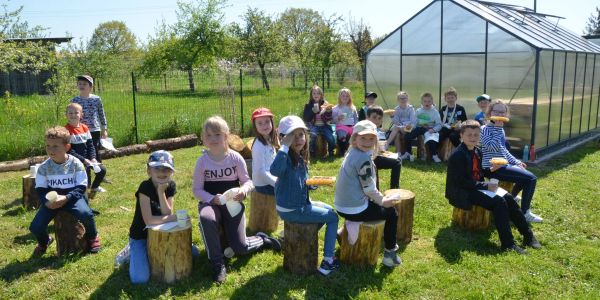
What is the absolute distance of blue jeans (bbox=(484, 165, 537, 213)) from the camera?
5664 millimetres

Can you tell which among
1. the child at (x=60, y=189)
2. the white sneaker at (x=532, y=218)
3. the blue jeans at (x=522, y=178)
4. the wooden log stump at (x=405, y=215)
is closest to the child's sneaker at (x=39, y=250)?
the child at (x=60, y=189)

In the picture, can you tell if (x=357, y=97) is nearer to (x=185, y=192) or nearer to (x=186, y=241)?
(x=185, y=192)

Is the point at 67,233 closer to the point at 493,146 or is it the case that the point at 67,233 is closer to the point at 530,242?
the point at 530,242

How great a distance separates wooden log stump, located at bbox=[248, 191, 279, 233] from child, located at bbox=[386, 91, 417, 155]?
15.4 feet

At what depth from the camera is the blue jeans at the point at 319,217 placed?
4.15 m

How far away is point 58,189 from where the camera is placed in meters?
4.71

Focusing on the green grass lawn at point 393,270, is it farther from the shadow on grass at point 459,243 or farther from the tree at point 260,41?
the tree at point 260,41

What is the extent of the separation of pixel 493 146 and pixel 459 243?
1625 mm

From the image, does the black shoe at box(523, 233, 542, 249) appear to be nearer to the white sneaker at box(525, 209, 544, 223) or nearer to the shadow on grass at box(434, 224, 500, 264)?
the shadow on grass at box(434, 224, 500, 264)

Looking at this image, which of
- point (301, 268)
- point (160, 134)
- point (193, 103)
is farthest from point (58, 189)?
point (193, 103)

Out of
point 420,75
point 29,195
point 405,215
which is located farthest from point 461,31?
point 29,195

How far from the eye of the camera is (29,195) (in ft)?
20.5

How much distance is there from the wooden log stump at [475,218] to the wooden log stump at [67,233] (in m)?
4.22

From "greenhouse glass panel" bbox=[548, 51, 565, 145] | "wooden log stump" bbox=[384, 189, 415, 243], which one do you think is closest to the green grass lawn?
"wooden log stump" bbox=[384, 189, 415, 243]
